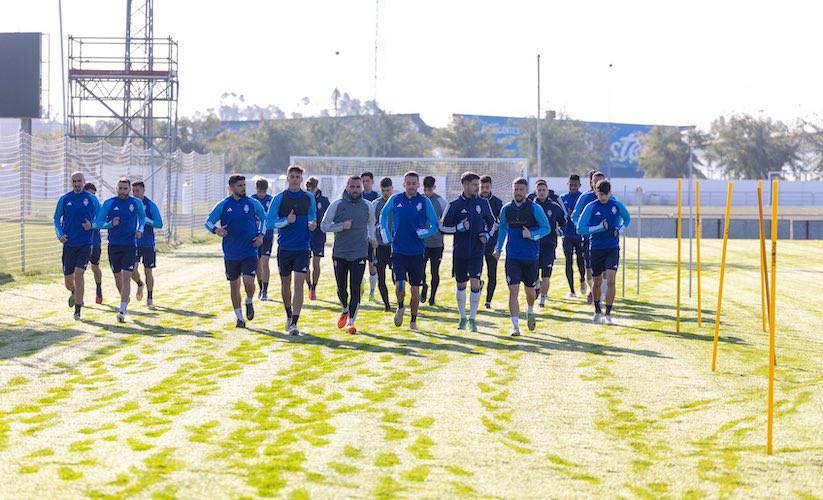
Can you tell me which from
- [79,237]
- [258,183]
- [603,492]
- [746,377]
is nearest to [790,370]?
[746,377]

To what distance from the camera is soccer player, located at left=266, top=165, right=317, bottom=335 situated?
1350 cm

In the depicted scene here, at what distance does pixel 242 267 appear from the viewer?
46.0 feet

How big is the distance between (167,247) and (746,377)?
26.0 meters

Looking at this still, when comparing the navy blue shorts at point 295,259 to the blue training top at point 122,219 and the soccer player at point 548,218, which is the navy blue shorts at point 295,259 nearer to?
the blue training top at point 122,219

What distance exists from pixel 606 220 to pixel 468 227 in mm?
2019

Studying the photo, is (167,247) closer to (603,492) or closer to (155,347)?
(155,347)

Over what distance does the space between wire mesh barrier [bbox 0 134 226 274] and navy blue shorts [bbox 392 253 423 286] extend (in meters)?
12.2

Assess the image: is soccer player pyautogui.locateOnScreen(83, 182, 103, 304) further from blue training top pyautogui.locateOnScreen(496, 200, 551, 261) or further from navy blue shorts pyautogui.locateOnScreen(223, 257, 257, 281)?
blue training top pyautogui.locateOnScreen(496, 200, 551, 261)

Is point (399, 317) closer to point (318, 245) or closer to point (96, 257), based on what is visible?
A: point (318, 245)

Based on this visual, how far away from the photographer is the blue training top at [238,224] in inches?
547

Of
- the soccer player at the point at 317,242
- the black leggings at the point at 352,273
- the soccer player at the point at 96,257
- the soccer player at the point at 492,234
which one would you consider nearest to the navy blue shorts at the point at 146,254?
the soccer player at the point at 96,257

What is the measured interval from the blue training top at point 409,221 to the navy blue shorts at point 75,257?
4338mm

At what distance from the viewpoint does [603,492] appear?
21.0 feet

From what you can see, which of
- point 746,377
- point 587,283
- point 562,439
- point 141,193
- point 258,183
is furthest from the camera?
point 587,283
